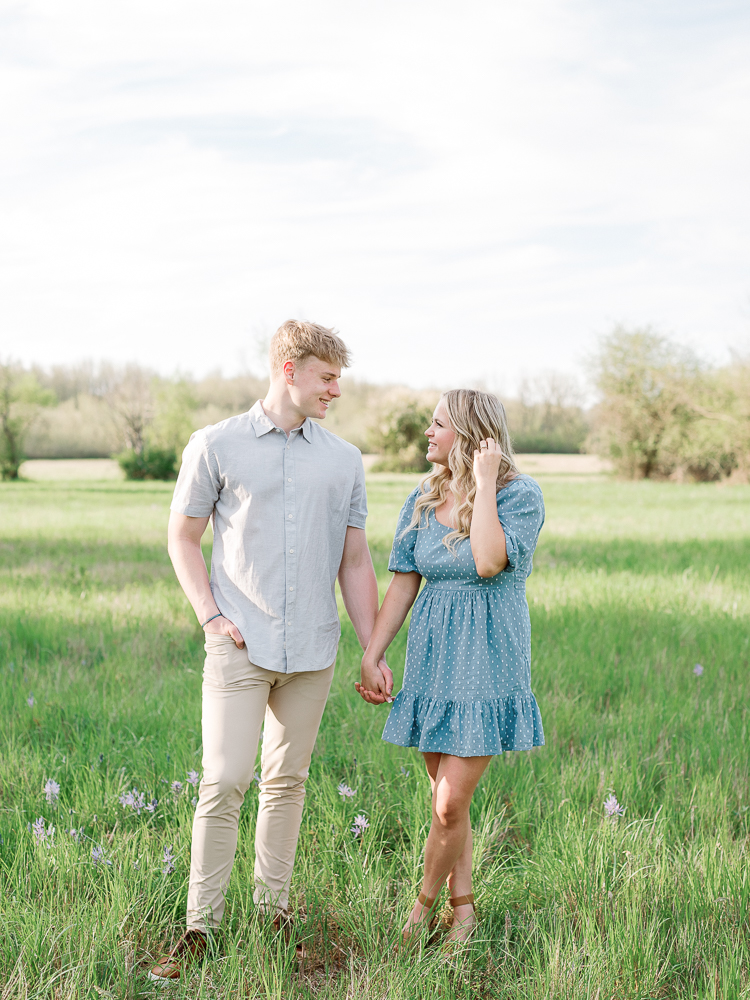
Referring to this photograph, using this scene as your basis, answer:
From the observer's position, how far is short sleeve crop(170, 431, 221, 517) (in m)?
2.82

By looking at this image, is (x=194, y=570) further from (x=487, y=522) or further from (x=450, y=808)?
(x=450, y=808)

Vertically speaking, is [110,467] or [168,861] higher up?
[110,467]

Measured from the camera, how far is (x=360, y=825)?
133 inches

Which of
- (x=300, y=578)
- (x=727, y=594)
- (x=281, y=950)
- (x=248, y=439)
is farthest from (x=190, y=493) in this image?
(x=727, y=594)

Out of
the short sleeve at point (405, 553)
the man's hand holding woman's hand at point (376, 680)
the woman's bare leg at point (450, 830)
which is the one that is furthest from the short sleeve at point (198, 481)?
the woman's bare leg at point (450, 830)

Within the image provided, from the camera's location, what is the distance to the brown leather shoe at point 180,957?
2.58m

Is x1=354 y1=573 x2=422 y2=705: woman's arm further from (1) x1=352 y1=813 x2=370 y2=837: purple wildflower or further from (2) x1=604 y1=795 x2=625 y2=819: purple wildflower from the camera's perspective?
(2) x1=604 y1=795 x2=625 y2=819: purple wildflower

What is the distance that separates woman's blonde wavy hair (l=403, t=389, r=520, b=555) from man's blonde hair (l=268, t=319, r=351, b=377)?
438mm

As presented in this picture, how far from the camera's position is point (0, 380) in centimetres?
3925

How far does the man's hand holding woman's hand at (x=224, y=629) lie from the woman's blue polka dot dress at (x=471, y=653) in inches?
24.3

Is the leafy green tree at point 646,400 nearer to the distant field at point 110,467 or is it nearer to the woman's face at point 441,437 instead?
the distant field at point 110,467

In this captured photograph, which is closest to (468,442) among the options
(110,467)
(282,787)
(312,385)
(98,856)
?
(312,385)

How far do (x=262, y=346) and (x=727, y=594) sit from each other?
3500 centimetres

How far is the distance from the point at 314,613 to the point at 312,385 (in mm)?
842
